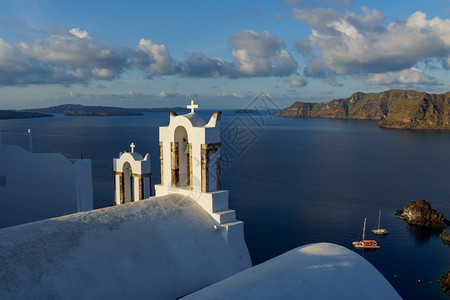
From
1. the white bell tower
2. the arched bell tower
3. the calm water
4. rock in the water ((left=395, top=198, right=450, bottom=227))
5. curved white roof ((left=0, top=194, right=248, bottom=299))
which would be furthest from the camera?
rock in the water ((left=395, top=198, right=450, bottom=227))

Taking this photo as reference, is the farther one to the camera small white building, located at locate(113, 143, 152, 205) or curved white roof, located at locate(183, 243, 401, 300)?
small white building, located at locate(113, 143, 152, 205)

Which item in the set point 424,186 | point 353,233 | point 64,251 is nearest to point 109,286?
point 64,251

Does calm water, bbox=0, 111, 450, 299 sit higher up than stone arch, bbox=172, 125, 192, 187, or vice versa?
stone arch, bbox=172, 125, 192, 187

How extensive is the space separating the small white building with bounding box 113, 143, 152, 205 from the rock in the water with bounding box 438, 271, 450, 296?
127 feet

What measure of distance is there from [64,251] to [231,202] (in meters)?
56.2

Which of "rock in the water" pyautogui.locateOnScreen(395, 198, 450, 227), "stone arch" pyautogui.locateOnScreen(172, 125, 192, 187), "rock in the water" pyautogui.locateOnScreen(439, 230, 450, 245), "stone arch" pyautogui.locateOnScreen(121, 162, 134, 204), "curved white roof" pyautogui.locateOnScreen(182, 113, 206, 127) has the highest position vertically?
"curved white roof" pyautogui.locateOnScreen(182, 113, 206, 127)

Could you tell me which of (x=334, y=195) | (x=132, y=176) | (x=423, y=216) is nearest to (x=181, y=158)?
(x=132, y=176)

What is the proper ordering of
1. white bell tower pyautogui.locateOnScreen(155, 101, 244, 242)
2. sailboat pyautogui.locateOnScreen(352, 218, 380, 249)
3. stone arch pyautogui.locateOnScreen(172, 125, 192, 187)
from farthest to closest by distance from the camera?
sailboat pyautogui.locateOnScreen(352, 218, 380, 249)
stone arch pyautogui.locateOnScreen(172, 125, 192, 187)
white bell tower pyautogui.locateOnScreen(155, 101, 244, 242)

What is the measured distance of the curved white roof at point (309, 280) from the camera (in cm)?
979

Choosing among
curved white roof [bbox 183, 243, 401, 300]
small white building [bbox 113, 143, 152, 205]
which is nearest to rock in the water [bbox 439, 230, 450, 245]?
curved white roof [bbox 183, 243, 401, 300]

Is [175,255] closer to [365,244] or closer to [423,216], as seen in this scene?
[365,244]

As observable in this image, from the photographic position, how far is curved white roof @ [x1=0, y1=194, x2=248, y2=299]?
9148mm

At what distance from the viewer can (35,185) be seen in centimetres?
1891

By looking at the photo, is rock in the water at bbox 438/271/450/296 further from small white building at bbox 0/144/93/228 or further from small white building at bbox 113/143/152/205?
small white building at bbox 0/144/93/228
